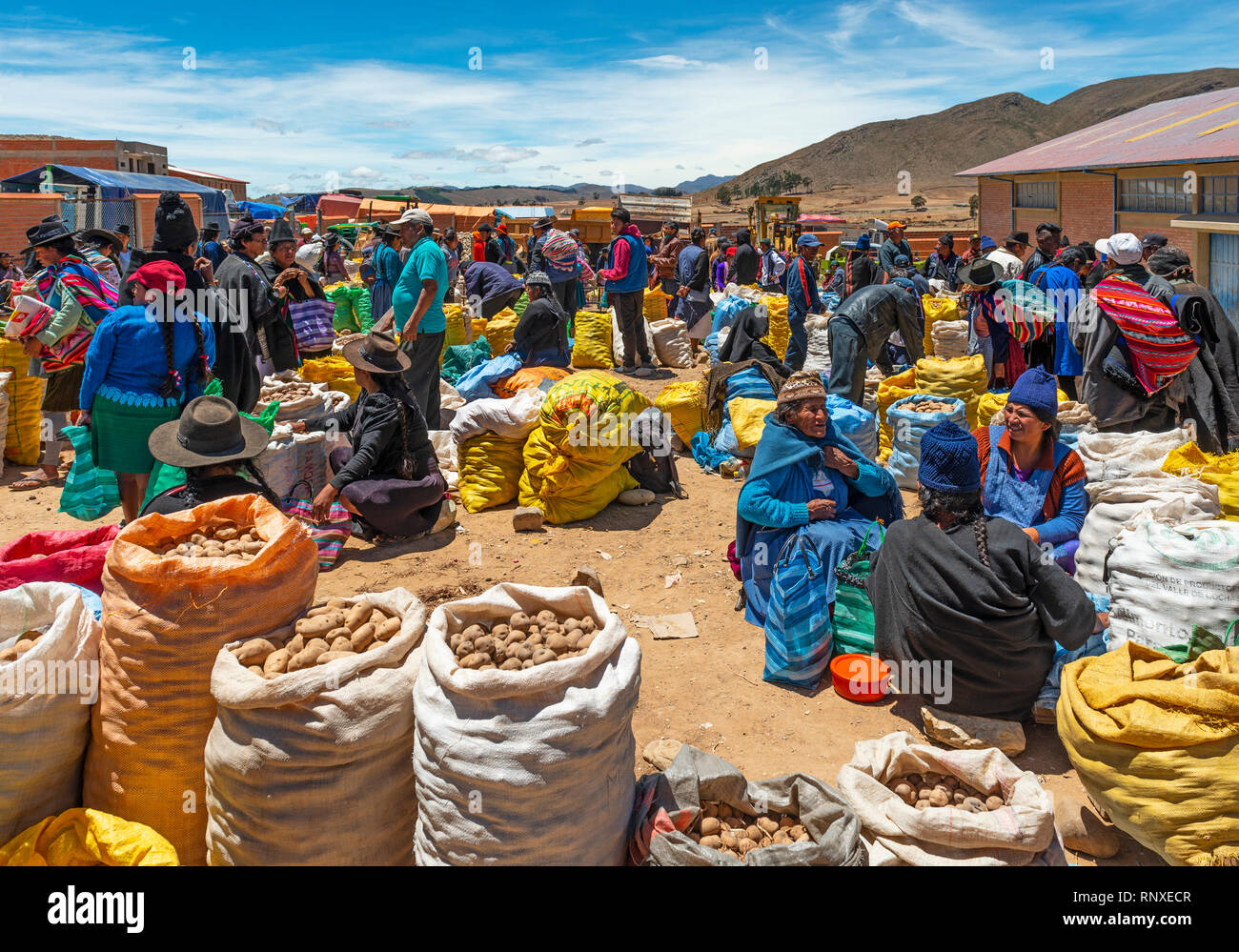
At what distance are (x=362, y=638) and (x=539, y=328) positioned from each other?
6.54 metres

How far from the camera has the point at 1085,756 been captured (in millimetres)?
2686

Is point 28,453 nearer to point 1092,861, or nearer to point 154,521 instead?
point 154,521

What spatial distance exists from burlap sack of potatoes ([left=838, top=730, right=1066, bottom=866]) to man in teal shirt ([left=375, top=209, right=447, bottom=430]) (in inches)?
192

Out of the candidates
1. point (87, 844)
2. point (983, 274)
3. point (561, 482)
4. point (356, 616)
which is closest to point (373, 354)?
point (561, 482)

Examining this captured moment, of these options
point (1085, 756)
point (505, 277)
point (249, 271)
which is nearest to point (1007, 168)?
point (505, 277)

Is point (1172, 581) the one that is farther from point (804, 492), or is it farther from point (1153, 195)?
point (1153, 195)

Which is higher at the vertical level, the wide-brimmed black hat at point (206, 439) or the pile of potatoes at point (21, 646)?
the wide-brimmed black hat at point (206, 439)

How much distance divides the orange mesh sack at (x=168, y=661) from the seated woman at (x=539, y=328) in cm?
627

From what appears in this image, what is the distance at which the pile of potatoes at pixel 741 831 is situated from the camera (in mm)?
2488

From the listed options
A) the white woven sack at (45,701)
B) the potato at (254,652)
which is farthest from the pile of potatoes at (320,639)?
the white woven sack at (45,701)

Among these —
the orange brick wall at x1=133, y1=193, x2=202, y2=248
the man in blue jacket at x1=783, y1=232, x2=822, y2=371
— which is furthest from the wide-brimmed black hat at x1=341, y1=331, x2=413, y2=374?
the orange brick wall at x1=133, y1=193, x2=202, y2=248

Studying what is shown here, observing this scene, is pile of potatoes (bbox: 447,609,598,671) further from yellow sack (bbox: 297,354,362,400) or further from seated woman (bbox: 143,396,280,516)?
yellow sack (bbox: 297,354,362,400)

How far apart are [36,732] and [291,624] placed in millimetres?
662

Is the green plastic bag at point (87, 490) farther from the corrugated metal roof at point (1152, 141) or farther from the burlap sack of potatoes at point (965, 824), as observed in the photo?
the corrugated metal roof at point (1152, 141)
